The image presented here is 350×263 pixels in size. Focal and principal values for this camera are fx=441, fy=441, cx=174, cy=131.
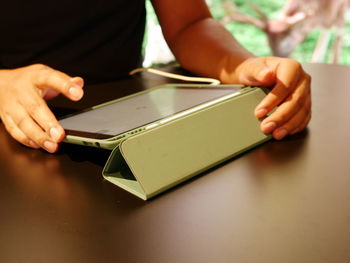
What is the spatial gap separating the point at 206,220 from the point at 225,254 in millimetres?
59

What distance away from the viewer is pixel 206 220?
42 centimetres

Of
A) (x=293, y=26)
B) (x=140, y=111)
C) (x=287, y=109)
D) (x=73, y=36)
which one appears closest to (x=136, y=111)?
(x=140, y=111)

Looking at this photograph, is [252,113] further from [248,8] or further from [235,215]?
[248,8]

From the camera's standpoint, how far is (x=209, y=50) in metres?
0.95

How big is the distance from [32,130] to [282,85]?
363 millimetres

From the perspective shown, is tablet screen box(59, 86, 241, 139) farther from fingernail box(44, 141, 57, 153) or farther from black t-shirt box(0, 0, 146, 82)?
black t-shirt box(0, 0, 146, 82)

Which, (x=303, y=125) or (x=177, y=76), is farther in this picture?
(x=177, y=76)

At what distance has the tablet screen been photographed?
549mm

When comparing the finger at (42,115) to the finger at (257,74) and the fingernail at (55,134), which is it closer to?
the fingernail at (55,134)

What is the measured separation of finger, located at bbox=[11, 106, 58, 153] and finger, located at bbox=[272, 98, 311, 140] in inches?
12.1

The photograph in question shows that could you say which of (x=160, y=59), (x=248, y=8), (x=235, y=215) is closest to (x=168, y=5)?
(x=235, y=215)

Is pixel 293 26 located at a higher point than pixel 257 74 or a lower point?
lower

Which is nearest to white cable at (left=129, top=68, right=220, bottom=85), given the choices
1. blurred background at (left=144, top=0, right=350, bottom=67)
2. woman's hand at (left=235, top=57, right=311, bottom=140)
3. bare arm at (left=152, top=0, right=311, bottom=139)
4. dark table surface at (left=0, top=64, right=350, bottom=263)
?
bare arm at (left=152, top=0, right=311, bottom=139)

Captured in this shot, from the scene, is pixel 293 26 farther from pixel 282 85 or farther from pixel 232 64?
pixel 282 85
